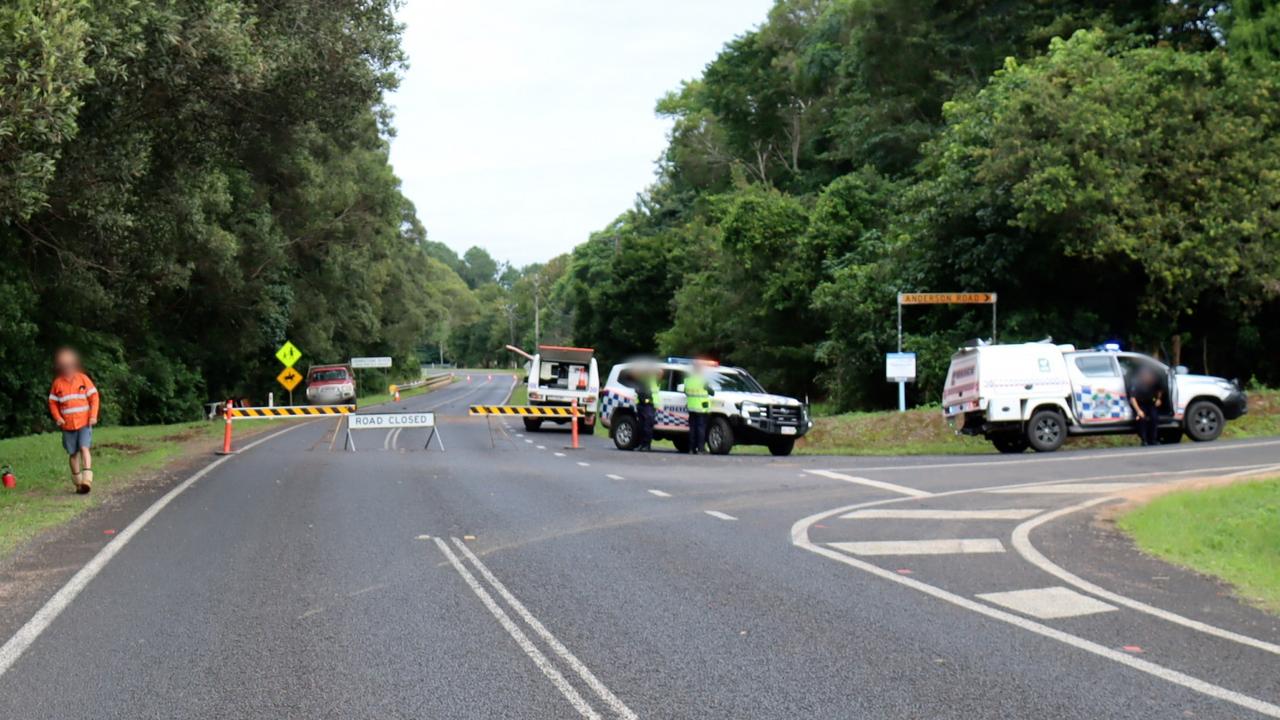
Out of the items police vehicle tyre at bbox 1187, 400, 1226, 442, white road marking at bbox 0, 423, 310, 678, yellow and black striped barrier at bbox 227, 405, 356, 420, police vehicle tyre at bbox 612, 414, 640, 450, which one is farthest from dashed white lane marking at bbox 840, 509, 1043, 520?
yellow and black striped barrier at bbox 227, 405, 356, 420

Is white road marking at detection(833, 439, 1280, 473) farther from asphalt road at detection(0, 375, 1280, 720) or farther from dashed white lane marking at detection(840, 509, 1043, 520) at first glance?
dashed white lane marking at detection(840, 509, 1043, 520)

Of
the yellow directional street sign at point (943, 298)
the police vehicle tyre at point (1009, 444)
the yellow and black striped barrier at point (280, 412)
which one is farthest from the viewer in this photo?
the yellow directional street sign at point (943, 298)

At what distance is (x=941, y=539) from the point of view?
11.3m

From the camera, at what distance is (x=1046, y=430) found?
2245 cm

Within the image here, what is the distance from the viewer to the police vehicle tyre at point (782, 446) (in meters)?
23.2

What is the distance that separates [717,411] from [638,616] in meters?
15.4

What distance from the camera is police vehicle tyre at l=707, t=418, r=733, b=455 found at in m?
23.1

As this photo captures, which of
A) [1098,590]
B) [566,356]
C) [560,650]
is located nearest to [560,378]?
[566,356]

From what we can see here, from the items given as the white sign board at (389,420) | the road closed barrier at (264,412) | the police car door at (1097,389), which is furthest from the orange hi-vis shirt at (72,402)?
the police car door at (1097,389)

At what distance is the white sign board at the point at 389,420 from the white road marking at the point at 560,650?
16.5 meters

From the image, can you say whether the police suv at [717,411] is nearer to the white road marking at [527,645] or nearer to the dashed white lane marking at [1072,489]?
the dashed white lane marking at [1072,489]

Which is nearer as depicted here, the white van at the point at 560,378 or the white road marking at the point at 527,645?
the white road marking at the point at 527,645

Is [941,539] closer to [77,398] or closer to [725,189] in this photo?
[77,398]

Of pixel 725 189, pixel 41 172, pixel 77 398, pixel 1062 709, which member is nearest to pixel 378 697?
pixel 1062 709
